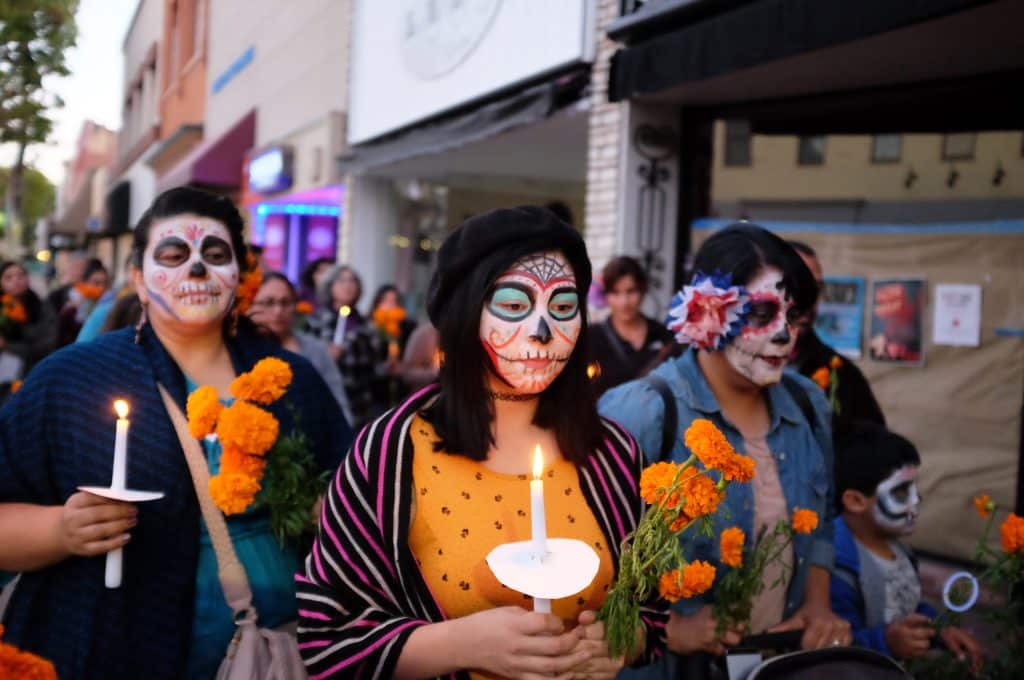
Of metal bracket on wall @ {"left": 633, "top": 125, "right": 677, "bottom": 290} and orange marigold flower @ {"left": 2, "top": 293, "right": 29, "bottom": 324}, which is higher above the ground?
metal bracket on wall @ {"left": 633, "top": 125, "right": 677, "bottom": 290}

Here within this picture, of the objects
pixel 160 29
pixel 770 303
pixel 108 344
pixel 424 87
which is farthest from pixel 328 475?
pixel 160 29

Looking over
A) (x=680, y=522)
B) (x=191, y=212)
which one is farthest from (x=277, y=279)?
(x=680, y=522)

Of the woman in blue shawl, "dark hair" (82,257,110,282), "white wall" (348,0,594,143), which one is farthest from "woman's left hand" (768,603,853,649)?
"dark hair" (82,257,110,282)

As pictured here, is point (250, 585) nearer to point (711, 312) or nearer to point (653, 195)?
point (711, 312)

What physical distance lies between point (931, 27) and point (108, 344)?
13.7 ft

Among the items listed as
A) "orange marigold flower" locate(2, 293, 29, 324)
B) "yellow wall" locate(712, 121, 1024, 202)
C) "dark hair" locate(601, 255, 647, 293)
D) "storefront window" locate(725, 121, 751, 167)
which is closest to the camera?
"dark hair" locate(601, 255, 647, 293)

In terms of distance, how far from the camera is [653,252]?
8.02m

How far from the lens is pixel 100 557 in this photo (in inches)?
98.9

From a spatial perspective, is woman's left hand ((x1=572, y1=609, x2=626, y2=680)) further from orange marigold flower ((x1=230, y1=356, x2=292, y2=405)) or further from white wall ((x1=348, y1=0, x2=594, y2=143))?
white wall ((x1=348, y1=0, x2=594, y2=143))

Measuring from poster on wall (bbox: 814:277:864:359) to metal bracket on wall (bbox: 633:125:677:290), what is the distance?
138 centimetres

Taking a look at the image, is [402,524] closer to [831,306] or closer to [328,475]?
[328,475]

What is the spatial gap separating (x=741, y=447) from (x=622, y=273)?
3358mm

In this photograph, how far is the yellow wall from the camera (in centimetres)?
629

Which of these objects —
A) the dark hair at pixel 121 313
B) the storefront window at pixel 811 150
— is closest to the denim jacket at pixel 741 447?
the dark hair at pixel 121 313
